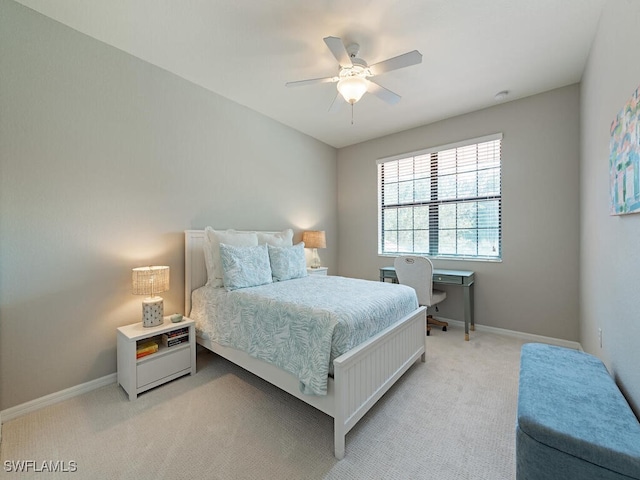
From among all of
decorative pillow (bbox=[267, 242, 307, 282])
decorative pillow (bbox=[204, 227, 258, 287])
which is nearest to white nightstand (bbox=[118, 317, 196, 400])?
decorative pillow (bbox=[204, 227, 258, 287])

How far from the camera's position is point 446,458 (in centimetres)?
147

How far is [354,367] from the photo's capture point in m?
1.61

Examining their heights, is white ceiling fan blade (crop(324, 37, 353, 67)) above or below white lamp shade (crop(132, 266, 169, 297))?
above

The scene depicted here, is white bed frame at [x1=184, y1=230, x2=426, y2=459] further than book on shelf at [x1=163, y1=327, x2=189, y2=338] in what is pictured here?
No

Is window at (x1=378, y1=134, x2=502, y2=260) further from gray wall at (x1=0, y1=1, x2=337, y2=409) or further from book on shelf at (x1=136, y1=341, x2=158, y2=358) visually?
book on shelf at (x1=136, y1=341, x2=158, y2=358)

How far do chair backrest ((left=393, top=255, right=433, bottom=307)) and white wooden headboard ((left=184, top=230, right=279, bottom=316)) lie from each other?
7.54 feet

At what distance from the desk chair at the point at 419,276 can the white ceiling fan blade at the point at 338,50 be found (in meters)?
2.17

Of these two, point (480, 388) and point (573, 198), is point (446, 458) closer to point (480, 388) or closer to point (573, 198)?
point (480, 388)

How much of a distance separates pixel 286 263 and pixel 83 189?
1.83m

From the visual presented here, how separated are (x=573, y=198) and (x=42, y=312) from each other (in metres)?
4.91

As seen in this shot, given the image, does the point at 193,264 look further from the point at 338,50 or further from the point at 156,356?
the point at 338,50


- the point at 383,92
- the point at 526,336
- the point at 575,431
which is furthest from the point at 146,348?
the point at 526,336

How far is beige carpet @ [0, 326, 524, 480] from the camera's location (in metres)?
1.41

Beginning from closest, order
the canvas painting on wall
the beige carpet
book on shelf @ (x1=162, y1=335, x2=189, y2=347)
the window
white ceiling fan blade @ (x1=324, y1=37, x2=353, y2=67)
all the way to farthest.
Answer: the canvas painting on wall
the beige carpet
white ceiling fan blade @ (x1=324, y1=37, x2=353, y2=67)
book on shelf @ (x1=162, y1=335, x2=189, y2=347)
the window
